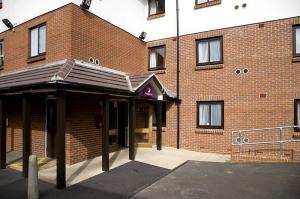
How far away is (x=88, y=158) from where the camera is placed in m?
9.64

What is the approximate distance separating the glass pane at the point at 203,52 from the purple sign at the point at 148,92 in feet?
9.57

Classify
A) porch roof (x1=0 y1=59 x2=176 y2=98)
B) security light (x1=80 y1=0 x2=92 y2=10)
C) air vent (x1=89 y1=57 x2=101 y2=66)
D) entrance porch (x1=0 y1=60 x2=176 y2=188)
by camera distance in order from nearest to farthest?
1. entrance porch (x1=0 y1=60 x2=176 y2=188)
2. porch roof (x1=0 y1=59 x2=176 y2=98)
3. security light (x1=80 y1=0 x2=92 y2=10)
4. air vent (x1=89 y1=57 x2=101 y2=66)

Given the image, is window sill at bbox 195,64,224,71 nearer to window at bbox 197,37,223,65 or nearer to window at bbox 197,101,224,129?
window at bbox 197,37,223,65

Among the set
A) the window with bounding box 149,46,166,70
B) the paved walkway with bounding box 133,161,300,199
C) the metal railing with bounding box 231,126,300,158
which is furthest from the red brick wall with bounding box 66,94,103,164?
the metal railing with bounding box 231,126,300,158

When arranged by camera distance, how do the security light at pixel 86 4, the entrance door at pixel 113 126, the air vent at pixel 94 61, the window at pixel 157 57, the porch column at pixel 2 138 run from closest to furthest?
the porch column at pixel 2 138 < the security light at pixel 86 4 < the air vent at pixel 94 61 < the entrance door at pixel 113 126 < the window at pixel 157 57

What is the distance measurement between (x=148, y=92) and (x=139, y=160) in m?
2.48

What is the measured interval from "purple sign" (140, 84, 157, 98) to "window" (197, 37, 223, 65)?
2.83 meters

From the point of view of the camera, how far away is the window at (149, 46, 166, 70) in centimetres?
1322

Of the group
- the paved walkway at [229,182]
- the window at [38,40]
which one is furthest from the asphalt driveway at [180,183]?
the window at [38,40]

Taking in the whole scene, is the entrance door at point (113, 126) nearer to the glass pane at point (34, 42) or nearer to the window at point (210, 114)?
the glass pane at point (34, 42)

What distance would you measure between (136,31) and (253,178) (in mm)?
8308

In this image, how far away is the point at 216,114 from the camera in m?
11.8

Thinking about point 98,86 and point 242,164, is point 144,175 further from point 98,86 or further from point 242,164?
point 242,164

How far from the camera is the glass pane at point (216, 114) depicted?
11.7 metres
